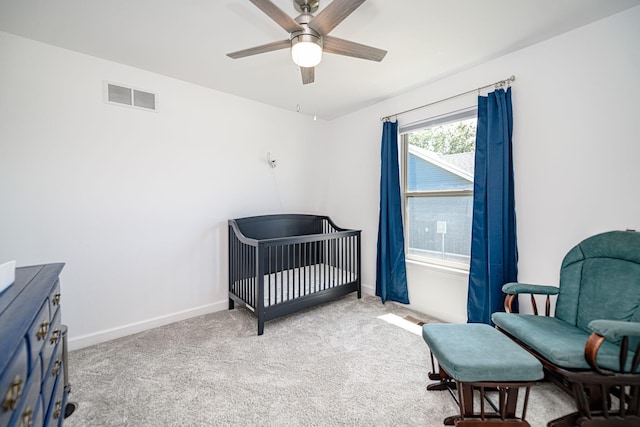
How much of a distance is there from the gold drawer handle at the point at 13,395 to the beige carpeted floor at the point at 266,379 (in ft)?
3.22

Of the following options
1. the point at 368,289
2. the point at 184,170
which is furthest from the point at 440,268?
the point at 184,170

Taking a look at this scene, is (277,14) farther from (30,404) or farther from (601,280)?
(601,280)

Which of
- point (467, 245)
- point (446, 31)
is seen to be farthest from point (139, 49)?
point (467, 245)

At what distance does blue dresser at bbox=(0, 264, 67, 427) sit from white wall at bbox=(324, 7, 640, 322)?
2819 mm

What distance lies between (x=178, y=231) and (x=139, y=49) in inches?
62.6

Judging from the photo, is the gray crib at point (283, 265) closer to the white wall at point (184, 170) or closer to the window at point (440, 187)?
the white wall at point (184, 170)

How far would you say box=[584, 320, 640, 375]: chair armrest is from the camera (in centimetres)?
121

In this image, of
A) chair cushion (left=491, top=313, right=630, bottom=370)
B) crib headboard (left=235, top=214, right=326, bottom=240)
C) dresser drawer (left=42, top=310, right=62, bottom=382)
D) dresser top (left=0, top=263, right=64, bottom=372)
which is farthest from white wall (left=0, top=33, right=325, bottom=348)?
chair cushion (left=491, top=313, right=630, bottom=370)

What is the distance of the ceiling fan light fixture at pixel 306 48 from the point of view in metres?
1.48

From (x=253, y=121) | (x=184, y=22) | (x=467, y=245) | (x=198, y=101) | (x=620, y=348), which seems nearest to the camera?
(x=620, y=348)

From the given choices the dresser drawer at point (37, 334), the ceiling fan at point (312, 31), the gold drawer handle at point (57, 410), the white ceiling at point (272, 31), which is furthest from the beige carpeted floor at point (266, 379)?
the white ceiling at point (272, 31)

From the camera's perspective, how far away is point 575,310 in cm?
169

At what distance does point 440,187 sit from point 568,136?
104 cm

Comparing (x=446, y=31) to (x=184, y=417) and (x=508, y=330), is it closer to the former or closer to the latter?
(x=508, y=330)
